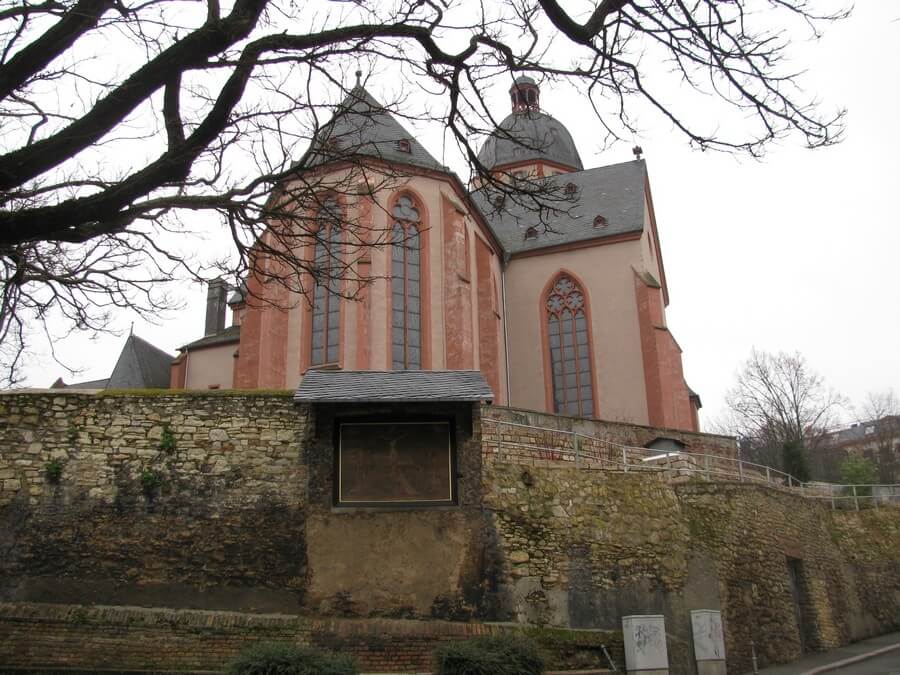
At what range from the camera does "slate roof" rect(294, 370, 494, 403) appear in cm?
1177

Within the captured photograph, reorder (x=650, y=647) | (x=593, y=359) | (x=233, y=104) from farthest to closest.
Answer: (x=593, y=359) < (x=650, y=647) < (x=233, y=104)

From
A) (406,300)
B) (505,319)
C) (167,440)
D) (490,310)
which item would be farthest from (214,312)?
(167,440)

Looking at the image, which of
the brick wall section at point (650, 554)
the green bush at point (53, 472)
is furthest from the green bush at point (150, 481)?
Answer: the brick wall section at point (650, 554)

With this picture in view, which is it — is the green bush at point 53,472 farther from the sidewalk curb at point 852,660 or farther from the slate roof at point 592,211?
the slate roof at point 592,211

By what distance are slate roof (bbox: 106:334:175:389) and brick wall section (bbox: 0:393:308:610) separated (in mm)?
18656

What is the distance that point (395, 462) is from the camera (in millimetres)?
12031

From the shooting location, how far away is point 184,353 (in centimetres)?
2972

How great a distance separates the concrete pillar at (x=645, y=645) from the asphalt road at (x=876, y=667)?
379cm

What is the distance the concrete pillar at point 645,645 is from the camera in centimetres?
1144

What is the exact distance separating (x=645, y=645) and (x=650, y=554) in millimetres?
1704

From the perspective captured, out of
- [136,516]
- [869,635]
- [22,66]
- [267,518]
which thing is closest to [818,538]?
[869,635]

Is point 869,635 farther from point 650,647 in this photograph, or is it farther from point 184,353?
point 184,353

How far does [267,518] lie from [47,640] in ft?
10.3

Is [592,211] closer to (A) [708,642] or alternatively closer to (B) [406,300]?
(B) [406,300]
